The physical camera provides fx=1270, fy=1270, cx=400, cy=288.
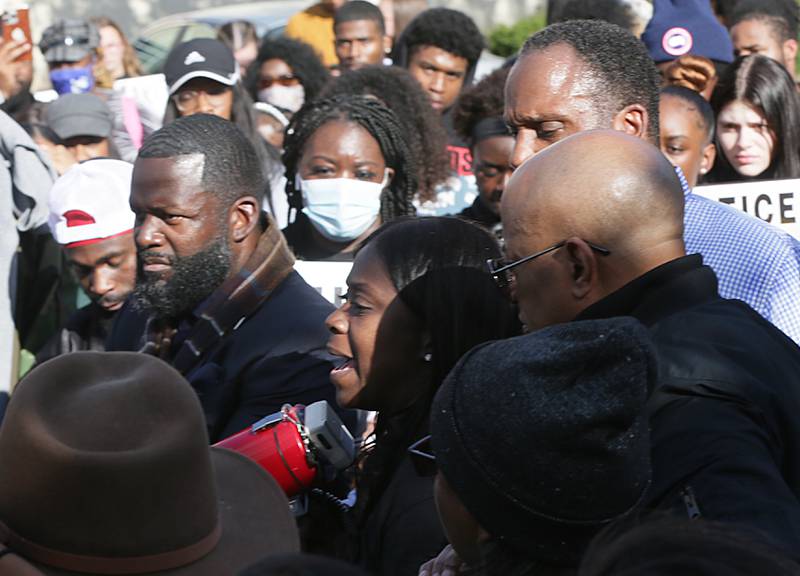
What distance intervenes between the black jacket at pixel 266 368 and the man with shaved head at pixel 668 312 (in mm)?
1127

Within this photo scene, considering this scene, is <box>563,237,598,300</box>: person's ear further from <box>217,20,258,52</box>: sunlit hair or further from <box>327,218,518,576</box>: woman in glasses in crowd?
<box>217,20,258,52</box>: sunlit hair

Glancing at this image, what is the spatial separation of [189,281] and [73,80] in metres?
4.49

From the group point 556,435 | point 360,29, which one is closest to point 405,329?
point 556,435

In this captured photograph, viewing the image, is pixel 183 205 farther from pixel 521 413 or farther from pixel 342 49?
pixel 342 49

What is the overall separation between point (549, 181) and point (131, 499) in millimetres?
1034

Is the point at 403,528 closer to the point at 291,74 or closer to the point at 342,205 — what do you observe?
the point at 342,205

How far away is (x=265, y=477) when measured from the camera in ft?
8.00

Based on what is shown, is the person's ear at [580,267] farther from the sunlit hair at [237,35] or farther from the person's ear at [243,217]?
the sunlit hair at [237,35]

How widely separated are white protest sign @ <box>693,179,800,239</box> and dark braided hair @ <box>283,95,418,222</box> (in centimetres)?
133

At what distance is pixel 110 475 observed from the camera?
6.27ft

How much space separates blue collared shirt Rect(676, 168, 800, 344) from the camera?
3.15 metres

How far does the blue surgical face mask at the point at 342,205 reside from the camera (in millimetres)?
5160

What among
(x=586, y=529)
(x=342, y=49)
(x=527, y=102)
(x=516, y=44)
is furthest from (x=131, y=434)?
(x=516, y=44)

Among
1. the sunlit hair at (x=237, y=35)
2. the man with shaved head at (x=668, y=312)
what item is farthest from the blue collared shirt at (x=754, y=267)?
the sunlit hair at (x=237, y=35)
